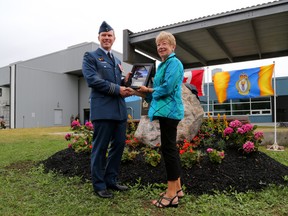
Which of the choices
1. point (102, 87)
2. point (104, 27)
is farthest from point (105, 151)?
point (104, 27)

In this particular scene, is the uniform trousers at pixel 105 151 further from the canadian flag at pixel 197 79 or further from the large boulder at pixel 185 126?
the canadian flag at pixel 197 79

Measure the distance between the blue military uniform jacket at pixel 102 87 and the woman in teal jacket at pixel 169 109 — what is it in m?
0.50

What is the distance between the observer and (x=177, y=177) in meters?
3.05

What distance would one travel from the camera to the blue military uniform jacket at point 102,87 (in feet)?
10.5

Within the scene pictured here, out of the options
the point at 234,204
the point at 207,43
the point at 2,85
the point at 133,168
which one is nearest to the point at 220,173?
the point at 234,204

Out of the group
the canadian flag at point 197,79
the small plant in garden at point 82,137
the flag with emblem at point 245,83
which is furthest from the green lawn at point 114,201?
the canadian flag at point 197,79

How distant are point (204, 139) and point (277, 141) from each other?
14.7 feet

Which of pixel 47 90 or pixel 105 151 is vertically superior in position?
pixel 47 90

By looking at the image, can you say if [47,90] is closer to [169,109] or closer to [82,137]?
[82,137]

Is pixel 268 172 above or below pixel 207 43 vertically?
below

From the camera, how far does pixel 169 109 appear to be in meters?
2.97

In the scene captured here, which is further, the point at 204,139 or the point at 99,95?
the point at 204,139

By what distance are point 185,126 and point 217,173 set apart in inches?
56.0

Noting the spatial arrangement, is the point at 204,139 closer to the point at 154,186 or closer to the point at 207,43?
the point at 154,186
